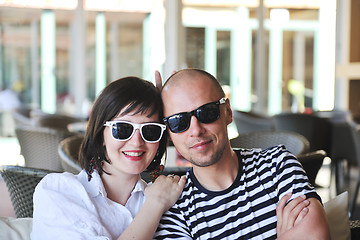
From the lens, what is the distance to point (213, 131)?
1551mm

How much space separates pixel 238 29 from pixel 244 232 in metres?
7.79

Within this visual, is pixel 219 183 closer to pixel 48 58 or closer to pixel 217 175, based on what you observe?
pixel 217 175

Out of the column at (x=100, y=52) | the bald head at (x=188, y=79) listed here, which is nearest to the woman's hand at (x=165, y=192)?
the bald head at (x=188, y=79)

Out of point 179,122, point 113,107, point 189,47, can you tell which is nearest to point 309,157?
point 179,122

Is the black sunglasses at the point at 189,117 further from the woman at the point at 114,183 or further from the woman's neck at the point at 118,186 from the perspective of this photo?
the woman's neck at the point at 118,186

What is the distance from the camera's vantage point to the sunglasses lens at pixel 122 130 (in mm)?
1559

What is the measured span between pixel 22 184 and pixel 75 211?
1.82 ft

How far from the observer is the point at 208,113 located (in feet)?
5.08

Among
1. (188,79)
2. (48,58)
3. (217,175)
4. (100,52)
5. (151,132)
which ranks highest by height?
(100,52)

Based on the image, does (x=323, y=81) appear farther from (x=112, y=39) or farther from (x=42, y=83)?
(x=42, y=83)

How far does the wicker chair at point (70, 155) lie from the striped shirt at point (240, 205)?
91cm

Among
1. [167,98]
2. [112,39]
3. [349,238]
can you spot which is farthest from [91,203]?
[112,39]

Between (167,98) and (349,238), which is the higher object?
(167,98)

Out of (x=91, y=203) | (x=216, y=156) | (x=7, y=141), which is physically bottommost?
(x=7, y=141)
